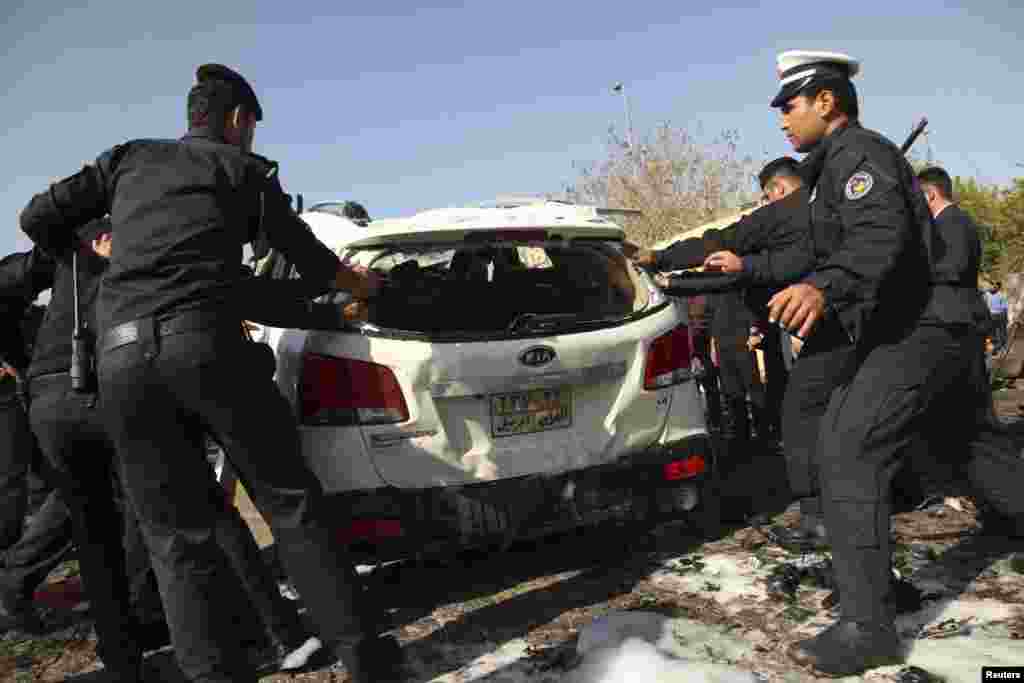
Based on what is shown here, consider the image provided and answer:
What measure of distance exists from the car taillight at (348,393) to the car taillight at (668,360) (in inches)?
47.0

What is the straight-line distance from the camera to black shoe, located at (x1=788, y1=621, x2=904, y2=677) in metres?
2.62

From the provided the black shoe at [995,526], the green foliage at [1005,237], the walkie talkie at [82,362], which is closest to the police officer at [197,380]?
the walkie talkie at [82,362]

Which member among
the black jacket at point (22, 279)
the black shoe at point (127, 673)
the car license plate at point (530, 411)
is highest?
the black jacket at point (22, 279)

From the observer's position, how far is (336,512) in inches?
123

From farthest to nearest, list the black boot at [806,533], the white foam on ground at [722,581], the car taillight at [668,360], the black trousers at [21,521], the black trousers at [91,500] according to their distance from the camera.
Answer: the black boot at [806,533], the black trousers at [21,521], the car taillight at [668,360], the white foam on ground at [722,581], the black trousers at [91,500]

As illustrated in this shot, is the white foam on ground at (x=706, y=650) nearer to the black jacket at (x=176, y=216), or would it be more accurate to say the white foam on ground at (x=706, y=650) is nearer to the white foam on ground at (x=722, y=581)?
the white foam on ground at (x=722, y=581)

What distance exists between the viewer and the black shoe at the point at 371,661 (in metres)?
2.73

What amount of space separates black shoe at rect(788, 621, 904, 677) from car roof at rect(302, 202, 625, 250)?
1.97m

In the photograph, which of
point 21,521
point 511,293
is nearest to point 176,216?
point 511,293

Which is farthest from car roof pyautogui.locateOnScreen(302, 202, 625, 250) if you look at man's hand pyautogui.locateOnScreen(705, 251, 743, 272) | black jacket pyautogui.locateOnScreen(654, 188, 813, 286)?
man's hand pyautogui.locateOnScreen(705, 251, 743, 272)

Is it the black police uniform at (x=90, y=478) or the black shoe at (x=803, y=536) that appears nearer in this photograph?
the black police uniform at (x=90, y=478)

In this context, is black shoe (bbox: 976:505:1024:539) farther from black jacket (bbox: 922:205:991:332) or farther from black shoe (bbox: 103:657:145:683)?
black shoe (bbox: 103:657:145:683)

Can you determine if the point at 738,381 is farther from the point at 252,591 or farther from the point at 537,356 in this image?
the point at 252,591

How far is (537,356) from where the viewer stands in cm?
341
